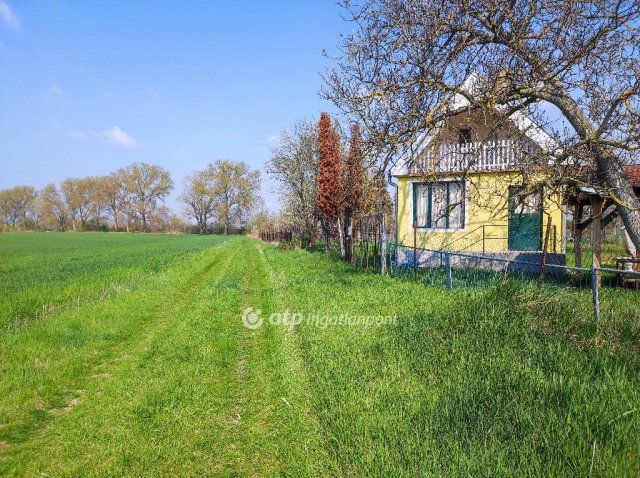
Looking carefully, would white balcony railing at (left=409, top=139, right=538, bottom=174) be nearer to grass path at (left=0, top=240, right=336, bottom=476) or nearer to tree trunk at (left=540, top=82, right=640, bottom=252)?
tree trunk at (left=540, top=82, right=640, bottom=252)

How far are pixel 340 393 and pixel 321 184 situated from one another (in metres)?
23.6

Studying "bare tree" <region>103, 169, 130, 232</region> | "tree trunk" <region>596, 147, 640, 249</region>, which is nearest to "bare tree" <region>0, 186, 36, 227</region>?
"bare tree" <region>103, 169, 130, 232</region>

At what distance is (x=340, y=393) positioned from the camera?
438 cm

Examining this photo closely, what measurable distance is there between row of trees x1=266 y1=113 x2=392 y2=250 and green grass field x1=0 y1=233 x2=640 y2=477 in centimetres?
1217

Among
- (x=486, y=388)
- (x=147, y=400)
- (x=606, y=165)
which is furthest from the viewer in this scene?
(x=606, y=165)

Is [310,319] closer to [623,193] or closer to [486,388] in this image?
[486,388]

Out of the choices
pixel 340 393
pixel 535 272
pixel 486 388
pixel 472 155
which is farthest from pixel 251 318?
pixel 535 272

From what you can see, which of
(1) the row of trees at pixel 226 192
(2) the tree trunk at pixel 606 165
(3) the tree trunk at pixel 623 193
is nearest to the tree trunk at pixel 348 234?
(2) the tree trunk at pixel 606 165

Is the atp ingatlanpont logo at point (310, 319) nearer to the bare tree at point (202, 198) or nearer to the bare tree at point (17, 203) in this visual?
the bare tree at point (202, 198)

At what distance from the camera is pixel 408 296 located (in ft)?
28.7

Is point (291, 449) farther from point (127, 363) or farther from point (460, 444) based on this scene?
point (127, 363)

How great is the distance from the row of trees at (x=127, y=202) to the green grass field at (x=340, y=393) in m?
88.3

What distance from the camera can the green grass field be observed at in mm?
3209

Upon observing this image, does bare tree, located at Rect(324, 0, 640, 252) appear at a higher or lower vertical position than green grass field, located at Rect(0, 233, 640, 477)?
higher
